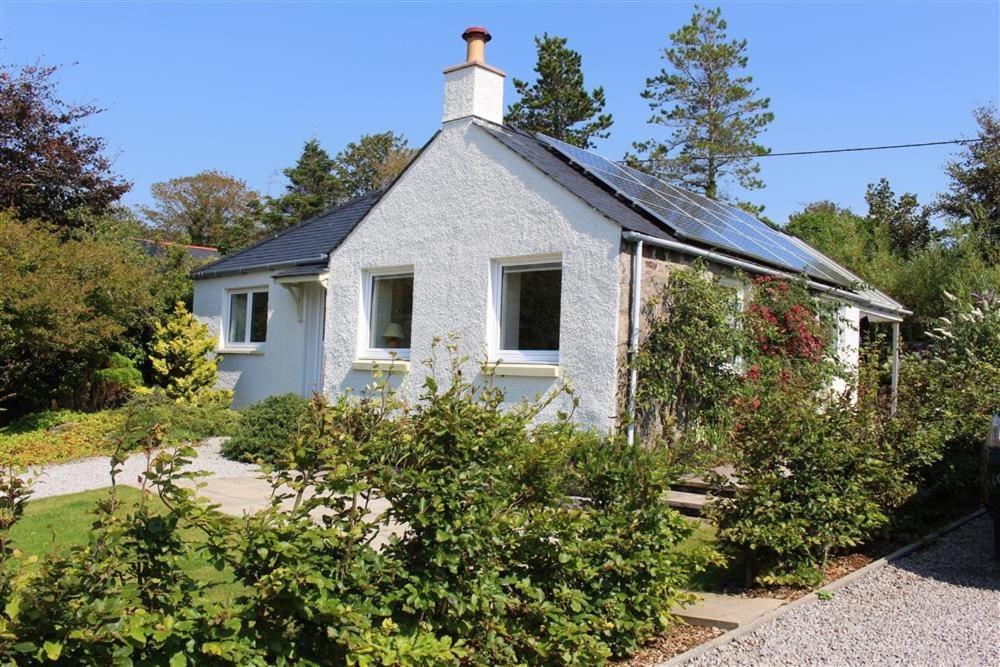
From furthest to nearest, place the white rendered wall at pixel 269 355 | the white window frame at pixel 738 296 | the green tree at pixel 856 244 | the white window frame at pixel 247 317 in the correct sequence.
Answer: the green tree at pixel 856 244
the white window frame at pixel 247 317
the white rendered wall at pixel 269 355
the white window frame at pixel 738 296

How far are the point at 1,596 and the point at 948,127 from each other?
28.5 meters

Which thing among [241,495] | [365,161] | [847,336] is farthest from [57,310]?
[365,161]

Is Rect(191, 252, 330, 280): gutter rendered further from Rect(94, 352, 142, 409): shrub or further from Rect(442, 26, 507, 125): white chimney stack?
Rect(442, 26, 507, 125): white chimney stack

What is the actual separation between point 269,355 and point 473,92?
692 cm

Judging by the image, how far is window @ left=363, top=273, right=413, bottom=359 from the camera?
12594mm

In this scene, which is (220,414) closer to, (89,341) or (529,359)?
(89,341)

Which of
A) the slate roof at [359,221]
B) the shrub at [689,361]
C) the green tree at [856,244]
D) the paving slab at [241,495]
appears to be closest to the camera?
the paving slab at [241,495]

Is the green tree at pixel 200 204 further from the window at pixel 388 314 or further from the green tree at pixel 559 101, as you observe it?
the window at pixel 388 314

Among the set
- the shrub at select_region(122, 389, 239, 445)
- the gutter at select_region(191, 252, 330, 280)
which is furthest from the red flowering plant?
the gutter at select_region(191, 252, 330, 280)

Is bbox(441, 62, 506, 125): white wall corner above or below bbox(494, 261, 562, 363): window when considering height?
above

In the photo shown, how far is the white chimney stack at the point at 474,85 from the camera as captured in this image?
1184 cm

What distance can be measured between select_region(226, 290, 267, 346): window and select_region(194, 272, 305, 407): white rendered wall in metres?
0.19

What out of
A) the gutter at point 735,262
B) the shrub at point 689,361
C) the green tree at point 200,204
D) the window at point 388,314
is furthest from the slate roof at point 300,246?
the green tree at point 200,204

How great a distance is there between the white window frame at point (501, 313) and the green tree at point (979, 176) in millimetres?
20419
